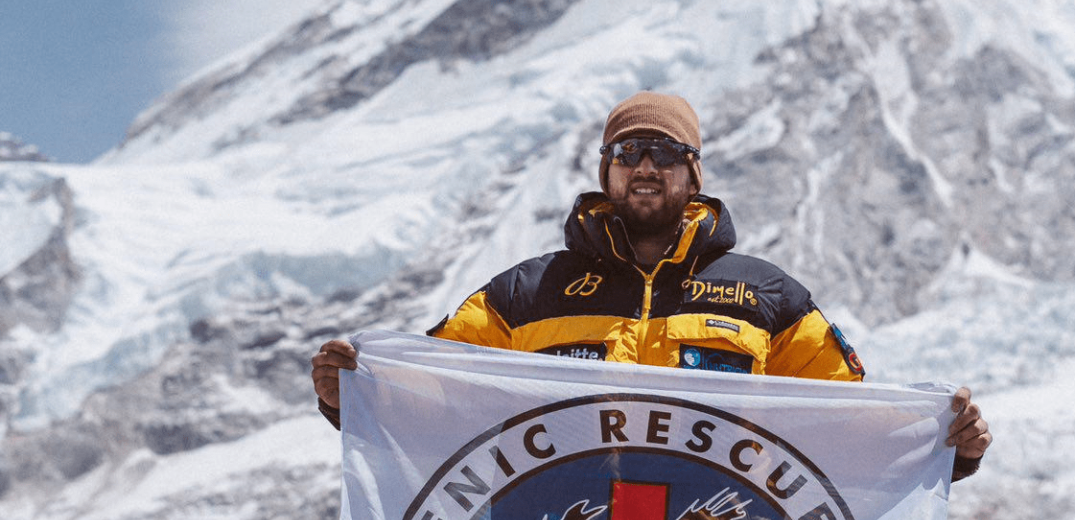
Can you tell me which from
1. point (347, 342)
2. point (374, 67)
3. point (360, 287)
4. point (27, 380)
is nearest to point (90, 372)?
point (27, 380)

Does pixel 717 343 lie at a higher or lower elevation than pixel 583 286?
lower

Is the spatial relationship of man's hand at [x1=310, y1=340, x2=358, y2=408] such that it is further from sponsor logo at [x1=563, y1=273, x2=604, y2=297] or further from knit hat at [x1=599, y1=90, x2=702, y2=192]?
knit hat at [x1=599, y1=90, x2=702, y2=192]

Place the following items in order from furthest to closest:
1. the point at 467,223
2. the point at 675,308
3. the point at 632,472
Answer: the point at 467,223 → the point at 675,308 → the point at 632,472

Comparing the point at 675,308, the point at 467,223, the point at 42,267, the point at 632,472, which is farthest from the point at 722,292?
the point at 42,267

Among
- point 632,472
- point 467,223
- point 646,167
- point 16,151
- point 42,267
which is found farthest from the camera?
point 16,151

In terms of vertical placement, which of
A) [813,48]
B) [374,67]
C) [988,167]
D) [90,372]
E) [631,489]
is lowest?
[631,489]

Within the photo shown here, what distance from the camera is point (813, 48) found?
97.6m

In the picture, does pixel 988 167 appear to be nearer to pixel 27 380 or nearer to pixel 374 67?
pixel 374 67

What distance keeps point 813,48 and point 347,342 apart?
3787 inches

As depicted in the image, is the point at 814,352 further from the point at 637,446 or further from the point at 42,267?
the point at 42,267

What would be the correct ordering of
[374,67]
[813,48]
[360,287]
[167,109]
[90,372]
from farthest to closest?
[167,109] → [374,67] → [813,48] → [360,287] → [90,372]

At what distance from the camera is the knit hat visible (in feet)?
14.4

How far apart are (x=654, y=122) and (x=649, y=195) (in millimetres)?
221

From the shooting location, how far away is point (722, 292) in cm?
419
